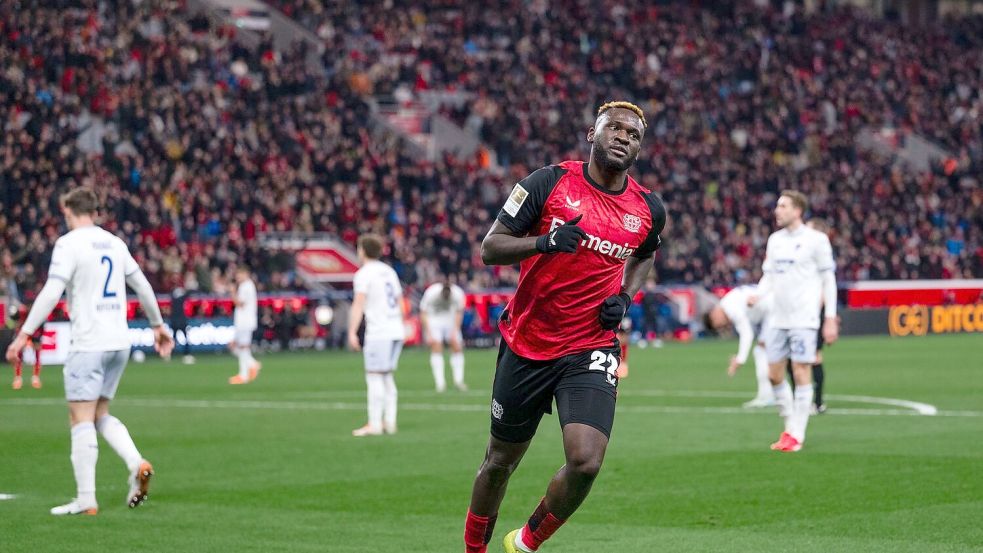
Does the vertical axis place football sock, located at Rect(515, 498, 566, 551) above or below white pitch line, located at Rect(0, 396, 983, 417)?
above

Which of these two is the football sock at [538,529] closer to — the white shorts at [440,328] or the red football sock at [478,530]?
the red football sock at [478,530]

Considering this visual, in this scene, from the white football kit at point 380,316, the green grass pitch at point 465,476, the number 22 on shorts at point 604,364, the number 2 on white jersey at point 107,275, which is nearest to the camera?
the number 22 on shorts at point 604,364

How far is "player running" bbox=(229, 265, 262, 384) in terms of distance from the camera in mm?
27500

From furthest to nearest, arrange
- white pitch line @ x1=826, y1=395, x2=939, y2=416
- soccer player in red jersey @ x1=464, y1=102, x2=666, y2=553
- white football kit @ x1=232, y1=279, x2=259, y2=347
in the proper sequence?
white football kit @ x1=232, y1=279, x2=259, y2=347
white pitch line @ x1=826, y1=395, x2=939, y2=416
soccer player in red jersey @ x1=464, y1=102, x2=666, y2=553

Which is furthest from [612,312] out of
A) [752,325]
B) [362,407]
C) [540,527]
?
[752,325]

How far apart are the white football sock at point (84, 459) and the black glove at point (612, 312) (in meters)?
4.90

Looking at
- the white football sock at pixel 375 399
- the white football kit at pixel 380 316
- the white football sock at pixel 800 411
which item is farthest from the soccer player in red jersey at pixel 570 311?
the white football kit at pixel 380 316

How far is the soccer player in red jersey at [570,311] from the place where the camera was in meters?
7.97

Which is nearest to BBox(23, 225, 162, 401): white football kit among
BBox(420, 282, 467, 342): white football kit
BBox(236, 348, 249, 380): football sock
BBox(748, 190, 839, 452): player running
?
BBox(748, 190, 839, 452): player running

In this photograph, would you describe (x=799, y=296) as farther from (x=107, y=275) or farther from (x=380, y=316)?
(x=107, y=275)

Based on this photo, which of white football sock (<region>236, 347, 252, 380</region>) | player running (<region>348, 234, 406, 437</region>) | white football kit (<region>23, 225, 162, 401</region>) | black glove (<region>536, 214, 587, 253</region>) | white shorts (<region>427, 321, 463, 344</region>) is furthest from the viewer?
white football sock (<region>236, 347, 252, 380</region>)

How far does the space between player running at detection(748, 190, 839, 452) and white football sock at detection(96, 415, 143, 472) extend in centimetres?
682

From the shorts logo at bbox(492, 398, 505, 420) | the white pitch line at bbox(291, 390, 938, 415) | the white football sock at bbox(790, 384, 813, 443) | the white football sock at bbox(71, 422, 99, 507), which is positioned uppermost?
the shorts logo at bbox(492, 398, 505, 420)

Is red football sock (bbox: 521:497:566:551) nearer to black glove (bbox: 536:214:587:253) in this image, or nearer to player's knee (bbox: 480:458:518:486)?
player's knee (bbox: 480:458:518:486)
